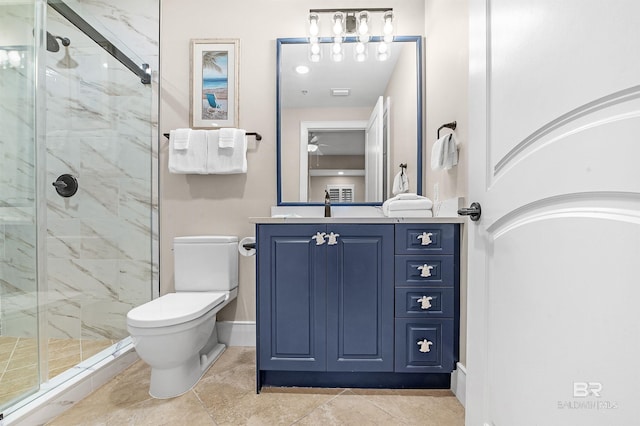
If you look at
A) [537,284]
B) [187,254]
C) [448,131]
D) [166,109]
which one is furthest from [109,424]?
[448,131]

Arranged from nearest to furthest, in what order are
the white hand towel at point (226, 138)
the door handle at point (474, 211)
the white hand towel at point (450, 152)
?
the door handle at point (474, 211)
the white hand towel at point (450, 152)
the white hand towel at point (226, 138)

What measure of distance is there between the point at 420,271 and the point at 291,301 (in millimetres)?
670

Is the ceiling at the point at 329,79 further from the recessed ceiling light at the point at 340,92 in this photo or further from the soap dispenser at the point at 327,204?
the soap dispenser at the point at 327,204

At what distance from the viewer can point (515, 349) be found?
78cm

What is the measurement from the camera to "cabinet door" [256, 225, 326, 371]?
5.09 feet

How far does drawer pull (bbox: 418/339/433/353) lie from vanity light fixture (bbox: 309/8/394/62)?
1.82 m

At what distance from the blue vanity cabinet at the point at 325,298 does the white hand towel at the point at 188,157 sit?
0.88 meters

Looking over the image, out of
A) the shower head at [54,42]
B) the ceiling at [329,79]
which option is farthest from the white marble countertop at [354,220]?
the shower head at [54,42]

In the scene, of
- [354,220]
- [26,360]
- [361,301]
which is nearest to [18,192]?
[26,360]

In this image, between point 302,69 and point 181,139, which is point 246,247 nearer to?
point 181,139

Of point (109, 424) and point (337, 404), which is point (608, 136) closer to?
point (337, 404)

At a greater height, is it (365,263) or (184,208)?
(184,208)

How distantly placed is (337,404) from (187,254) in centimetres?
126

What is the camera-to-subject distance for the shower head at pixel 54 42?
1.75 metres
